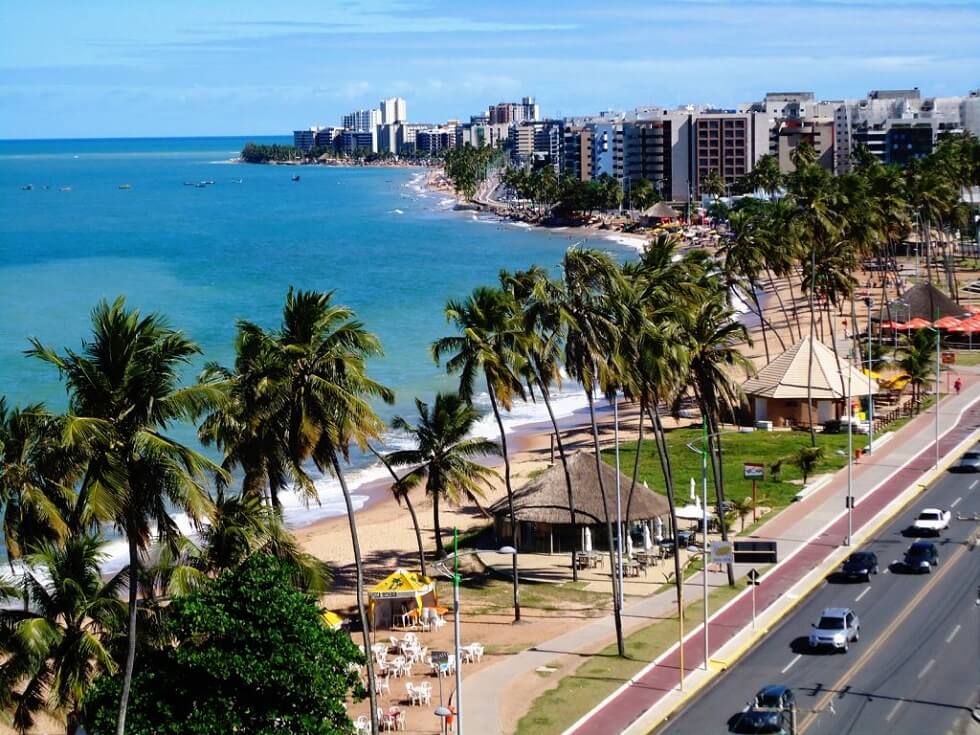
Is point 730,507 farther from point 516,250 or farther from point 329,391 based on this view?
point 516,250

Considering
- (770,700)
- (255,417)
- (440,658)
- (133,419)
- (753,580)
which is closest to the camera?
(133,419)

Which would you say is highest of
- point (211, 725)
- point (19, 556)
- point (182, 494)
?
point (182, 494)

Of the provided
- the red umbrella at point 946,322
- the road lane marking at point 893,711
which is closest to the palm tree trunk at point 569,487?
the road lane marking at point 893,711

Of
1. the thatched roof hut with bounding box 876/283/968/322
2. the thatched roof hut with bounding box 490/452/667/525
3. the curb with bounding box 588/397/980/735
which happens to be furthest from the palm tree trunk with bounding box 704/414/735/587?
the thatched roof hut with bounding box 876/283/968/322

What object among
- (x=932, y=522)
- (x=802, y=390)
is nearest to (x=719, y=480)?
(x=932, y=522)

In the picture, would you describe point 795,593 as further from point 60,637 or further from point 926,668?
point 60,637

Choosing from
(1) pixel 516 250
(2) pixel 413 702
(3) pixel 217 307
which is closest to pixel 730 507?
(2) pixel 413 702

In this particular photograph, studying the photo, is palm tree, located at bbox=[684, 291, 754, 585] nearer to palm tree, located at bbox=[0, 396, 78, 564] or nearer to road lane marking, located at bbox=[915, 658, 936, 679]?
road lane marking, located at bbox=[915, 658, 936, 679]
